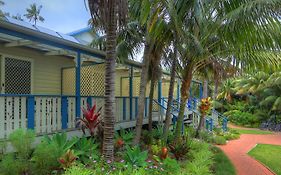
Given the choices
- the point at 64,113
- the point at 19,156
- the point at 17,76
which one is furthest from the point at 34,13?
the point at 19,156

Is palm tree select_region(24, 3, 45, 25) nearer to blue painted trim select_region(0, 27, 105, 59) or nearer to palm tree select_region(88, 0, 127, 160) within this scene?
blue painted trim select_region(0, 27, 105, 59)

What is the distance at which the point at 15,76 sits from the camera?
1125 centimetres

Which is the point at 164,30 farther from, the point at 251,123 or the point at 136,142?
the point at 251,123

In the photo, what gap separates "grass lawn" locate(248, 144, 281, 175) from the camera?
12203mm

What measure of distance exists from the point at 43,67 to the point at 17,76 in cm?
143

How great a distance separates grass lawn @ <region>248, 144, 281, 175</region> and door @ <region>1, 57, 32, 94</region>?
9.75m

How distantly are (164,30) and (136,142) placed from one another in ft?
13.0

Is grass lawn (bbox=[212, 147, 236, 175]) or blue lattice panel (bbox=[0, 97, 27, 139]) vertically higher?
blue lattice panel (bbox=[0, 97, 27, 139])

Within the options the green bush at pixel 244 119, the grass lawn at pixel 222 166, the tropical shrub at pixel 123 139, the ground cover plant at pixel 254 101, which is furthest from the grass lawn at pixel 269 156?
the green bush at pixel 244 119

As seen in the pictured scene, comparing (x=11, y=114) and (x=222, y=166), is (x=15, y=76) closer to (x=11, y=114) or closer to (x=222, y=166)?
(x=11, y=114)

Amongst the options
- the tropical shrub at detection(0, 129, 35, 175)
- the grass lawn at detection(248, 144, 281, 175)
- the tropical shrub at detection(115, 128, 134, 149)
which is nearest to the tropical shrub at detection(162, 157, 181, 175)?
the tropical shrub at detection(115, 128, 134, 149)

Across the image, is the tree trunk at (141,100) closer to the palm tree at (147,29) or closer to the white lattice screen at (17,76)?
the palm tree at (147,29)

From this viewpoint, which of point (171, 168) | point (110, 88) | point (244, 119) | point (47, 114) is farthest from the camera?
point (244, 119)

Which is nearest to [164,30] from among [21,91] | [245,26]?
[245,26]
